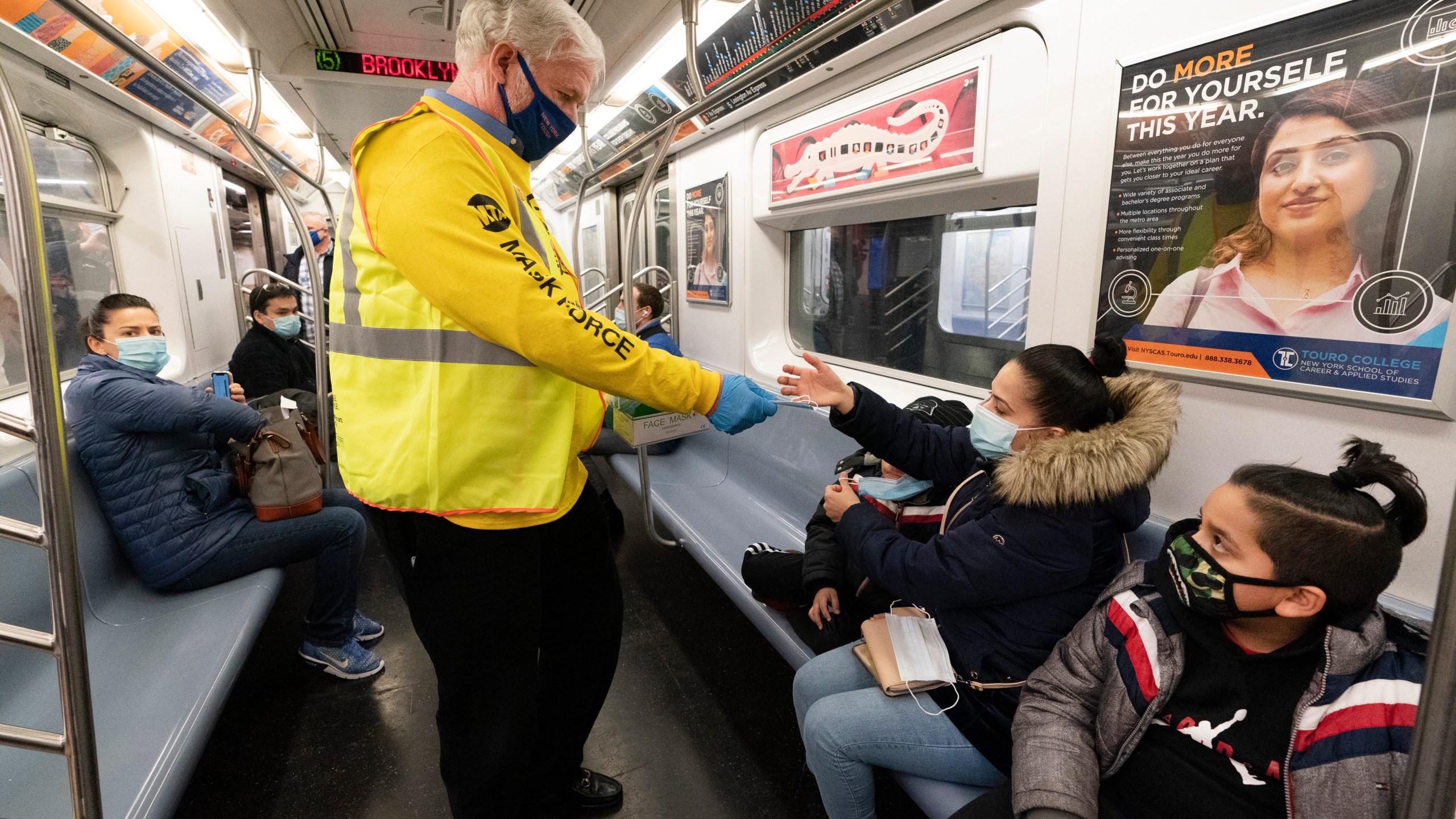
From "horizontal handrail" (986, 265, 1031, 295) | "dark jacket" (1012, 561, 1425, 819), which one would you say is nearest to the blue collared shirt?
"dark jacket" (1012, 561, 1425, 819)

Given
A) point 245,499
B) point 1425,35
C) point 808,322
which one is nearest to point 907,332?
point 808,322

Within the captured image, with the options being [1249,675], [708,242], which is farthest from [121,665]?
[708,242]

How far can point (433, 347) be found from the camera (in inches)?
50.1

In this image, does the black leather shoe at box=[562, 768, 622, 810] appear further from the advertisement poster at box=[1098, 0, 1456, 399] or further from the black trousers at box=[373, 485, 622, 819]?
the advertisement poster at box=[1098, 0, 1456, 399]

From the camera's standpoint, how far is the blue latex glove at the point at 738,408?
1.58m

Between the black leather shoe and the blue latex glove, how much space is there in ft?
4.34

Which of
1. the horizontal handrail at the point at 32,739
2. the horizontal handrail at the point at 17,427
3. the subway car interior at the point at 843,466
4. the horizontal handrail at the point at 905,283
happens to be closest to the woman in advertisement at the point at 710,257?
the subway car interior at the point at 843,466

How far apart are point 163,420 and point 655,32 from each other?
2646mm

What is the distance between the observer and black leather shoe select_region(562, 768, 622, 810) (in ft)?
6.93

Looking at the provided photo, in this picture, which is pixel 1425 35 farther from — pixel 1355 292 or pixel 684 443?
pixel 684 443

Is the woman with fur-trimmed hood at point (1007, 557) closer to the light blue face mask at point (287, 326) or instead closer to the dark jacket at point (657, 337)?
the dark jacket at point (657, 337)

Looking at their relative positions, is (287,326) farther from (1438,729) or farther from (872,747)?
(1438,729)

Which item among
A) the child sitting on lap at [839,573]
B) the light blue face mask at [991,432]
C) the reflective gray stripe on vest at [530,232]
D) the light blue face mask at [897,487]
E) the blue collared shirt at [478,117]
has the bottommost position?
the child sitting on lap at [839,573]

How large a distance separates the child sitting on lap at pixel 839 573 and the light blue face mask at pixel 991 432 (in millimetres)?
333
